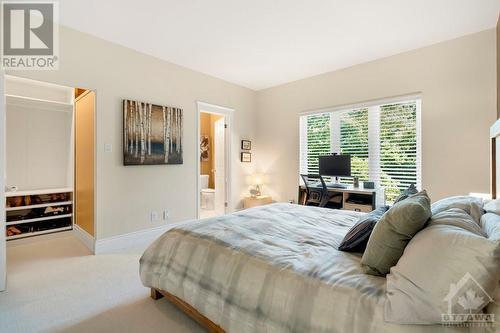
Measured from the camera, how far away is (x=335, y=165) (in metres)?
4.01

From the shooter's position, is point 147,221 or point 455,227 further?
point 147,221

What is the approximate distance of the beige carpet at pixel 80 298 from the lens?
169cm

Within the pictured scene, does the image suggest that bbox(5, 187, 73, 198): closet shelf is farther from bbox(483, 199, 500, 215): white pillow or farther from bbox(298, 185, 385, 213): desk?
bbox(483, 199, 500, 215): white pillow

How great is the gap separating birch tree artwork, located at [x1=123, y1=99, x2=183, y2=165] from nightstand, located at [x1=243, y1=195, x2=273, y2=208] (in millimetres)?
1675

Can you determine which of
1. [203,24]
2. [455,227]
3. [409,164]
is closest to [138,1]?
[203,24]

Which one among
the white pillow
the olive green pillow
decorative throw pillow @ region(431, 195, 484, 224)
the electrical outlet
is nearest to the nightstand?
the electrical outlet

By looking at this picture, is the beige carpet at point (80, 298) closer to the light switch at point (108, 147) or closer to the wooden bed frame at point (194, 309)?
the wooden bed frame at point (194, 309)

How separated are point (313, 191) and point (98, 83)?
333 cm

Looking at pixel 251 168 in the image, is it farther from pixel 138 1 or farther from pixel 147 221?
pixel 138 1

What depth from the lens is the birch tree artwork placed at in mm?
3268

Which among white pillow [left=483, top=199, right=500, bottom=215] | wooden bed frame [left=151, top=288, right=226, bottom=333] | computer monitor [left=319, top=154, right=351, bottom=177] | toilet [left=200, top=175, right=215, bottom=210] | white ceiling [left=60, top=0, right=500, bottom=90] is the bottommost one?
wooden bed frame [left=151, top=288, right=226, bottom=333]

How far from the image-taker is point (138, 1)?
2391 millimetres

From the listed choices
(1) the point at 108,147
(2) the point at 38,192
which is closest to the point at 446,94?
(1) the point at 108,147

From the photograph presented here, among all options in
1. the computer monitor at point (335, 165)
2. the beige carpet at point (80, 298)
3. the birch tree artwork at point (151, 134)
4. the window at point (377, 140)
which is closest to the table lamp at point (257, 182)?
the window at point (377, 140)
